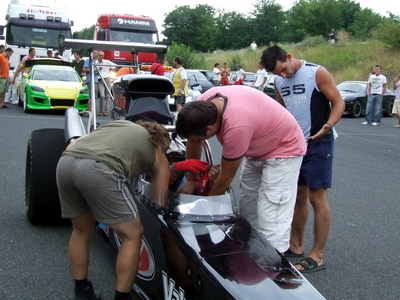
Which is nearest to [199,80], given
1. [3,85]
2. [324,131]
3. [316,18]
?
[3,85]

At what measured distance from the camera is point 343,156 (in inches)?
408

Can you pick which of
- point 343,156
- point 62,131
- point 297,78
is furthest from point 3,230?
point 343,156

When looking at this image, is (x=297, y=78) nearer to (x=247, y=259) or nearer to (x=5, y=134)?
(x=247, y=259)

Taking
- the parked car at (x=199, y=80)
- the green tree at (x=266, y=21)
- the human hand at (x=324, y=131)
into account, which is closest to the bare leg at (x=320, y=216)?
the human hand at (x=324, y=131)

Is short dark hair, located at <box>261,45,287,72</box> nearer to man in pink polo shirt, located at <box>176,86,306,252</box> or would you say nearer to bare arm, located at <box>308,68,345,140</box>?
bare arm, located at <box>308,68,345,140</box>

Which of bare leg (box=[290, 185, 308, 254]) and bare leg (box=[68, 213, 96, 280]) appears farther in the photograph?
bare leg (box=[290, 185, 308, 254])

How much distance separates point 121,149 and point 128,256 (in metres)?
0.63

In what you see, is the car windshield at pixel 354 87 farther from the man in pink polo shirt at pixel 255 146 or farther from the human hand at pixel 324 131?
the man in pink polo shirt at pixel 255 146

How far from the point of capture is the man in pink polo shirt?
3312 mm

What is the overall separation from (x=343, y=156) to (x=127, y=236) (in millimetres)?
7786

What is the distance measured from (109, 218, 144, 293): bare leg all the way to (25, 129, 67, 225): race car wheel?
1881 millimetres

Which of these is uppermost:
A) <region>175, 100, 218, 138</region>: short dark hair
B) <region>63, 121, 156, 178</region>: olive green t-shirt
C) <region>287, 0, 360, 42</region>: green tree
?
<region>287, 0, 360, 42</region>: green tree

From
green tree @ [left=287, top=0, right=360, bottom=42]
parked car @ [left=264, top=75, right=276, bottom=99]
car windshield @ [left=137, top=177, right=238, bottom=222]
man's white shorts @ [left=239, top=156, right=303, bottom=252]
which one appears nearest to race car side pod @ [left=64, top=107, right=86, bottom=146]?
car windshield @ [left=137, top=177, right=238, bottom=222]

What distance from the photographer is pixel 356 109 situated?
1975cm
